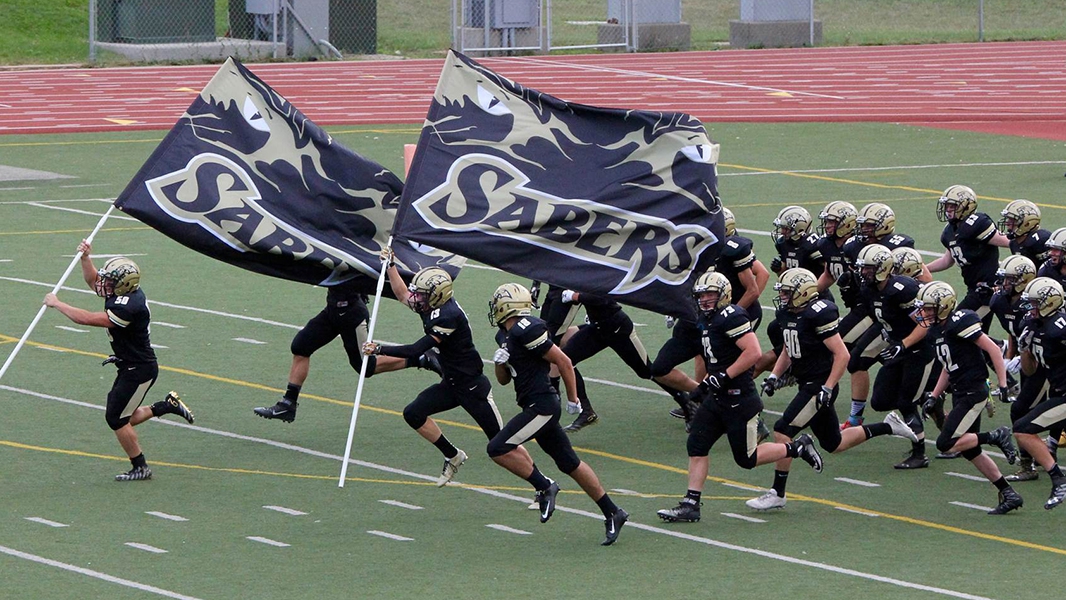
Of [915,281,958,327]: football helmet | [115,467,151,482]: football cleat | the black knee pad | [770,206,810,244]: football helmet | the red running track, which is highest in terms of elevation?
the red running track

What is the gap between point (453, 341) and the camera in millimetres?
11586

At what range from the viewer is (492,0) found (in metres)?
42.9

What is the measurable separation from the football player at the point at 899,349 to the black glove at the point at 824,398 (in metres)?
1.09

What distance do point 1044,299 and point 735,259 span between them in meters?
3.05

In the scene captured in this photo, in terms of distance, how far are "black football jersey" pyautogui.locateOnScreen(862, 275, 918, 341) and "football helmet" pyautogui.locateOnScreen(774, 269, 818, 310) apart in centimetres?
115

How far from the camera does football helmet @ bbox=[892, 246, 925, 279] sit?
43.5 ft

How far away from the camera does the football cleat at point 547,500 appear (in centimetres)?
1082

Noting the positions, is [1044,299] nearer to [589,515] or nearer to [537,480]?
[589,515]

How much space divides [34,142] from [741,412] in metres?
22.5

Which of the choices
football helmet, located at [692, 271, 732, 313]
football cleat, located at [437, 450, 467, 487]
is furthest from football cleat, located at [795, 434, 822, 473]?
football cleat, located at [437, 450, 467, 487]

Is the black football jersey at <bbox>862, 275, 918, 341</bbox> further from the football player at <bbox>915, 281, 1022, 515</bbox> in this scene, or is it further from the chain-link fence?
the chain-link fence

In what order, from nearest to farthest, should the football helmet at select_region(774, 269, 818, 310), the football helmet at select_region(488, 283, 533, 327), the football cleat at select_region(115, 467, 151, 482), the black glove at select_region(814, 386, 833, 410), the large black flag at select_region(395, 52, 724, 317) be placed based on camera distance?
the football helmet at select_region(488, 283, 533, 327)
the black glove at select_region(814, 386, 833, 410)
the football helmet at select_region(774, 269, 818, 310)
the football cleat at select_region(115, 467, 151, 482)
the large black flag at select_region(395, 52, 724, 317)

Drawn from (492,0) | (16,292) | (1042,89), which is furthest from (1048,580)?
(492,0)

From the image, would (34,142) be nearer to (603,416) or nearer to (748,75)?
(748,75)
